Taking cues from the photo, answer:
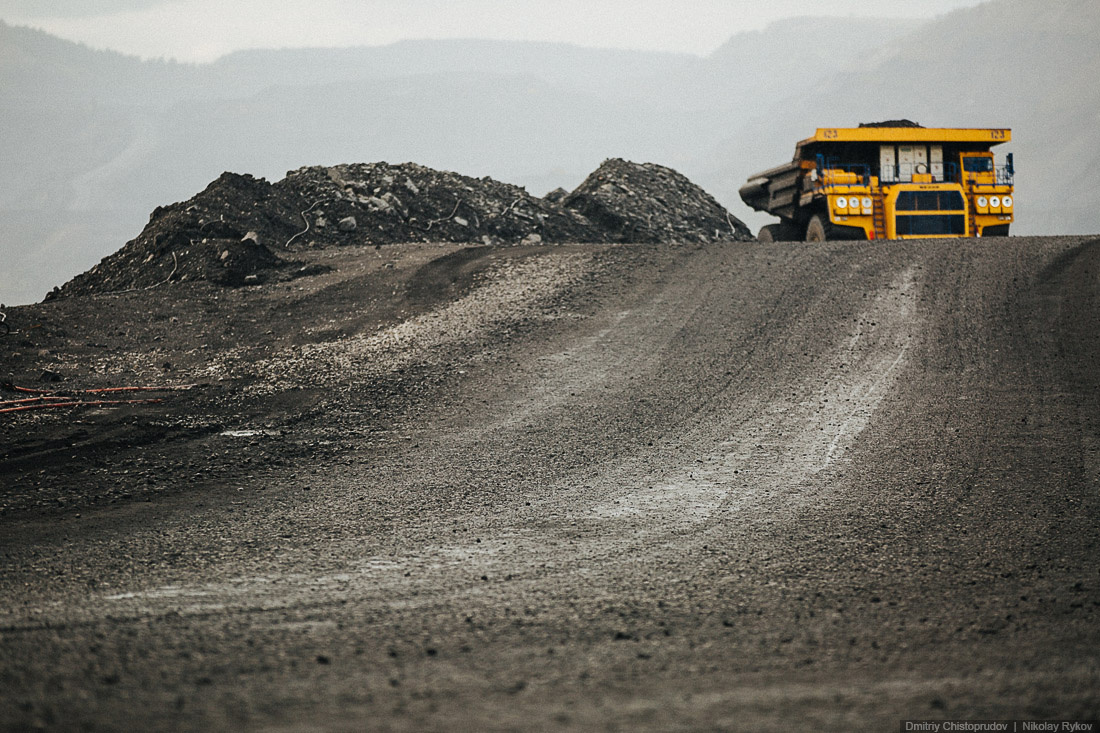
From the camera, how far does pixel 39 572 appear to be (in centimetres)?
425

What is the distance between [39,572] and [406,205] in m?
15.9

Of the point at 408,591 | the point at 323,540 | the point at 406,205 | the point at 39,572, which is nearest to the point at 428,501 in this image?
the point at 323,540

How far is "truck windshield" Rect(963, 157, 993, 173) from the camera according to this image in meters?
16.3

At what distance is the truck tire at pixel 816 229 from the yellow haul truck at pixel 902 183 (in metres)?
0.02

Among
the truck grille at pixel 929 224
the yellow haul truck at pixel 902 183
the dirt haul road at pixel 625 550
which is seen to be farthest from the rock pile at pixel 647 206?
the dirt haul road at pixel 625 550

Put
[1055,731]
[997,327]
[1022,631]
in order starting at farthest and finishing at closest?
[997,327] < [1022,631] < [1055,731]

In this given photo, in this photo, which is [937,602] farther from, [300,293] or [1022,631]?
[300,293]

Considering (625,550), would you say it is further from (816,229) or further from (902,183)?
(902,183)

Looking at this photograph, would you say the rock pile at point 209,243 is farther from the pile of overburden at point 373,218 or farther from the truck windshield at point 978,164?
the truck windshield at point 978,164

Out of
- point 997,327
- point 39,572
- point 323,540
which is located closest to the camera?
point 39,572

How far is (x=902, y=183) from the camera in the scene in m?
16.0

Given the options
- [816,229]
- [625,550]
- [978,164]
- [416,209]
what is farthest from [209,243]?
[978,164]

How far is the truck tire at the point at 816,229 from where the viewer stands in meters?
16.2

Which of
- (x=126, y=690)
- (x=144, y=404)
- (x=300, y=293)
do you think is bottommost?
(x=126, y=690)
